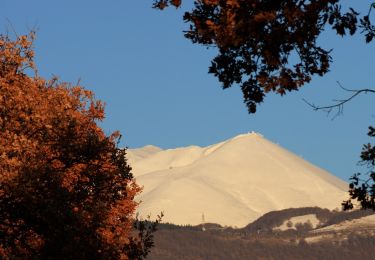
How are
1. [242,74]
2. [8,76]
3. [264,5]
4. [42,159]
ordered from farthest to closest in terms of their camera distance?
[8,76] < [42,159] < [242,74] < [264,5]

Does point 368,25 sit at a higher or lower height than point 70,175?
lower

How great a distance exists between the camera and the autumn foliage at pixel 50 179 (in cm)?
3791

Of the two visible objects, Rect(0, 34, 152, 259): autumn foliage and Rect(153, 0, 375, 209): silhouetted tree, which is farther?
Rect(0, 34, 152, 259): autumn foliage

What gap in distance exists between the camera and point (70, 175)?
52.6 metres

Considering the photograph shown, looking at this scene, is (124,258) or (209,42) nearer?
(209,42)

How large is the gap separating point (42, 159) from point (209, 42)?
2109cm

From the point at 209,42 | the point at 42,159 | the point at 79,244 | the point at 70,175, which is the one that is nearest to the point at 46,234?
the point at 79,244

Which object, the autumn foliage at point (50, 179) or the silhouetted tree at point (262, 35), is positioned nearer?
the silhouetted tree at point (262, 35)

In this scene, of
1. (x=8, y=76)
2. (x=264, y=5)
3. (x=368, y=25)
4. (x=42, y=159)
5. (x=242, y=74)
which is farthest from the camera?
(x=8, y=76)

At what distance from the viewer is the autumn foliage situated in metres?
37.9

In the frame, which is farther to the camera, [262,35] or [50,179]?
[50,179]

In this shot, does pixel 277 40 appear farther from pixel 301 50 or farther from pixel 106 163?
pixel 106 163

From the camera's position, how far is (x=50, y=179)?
39062 mm

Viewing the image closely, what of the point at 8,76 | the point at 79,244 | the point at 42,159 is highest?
the point at 8,76
